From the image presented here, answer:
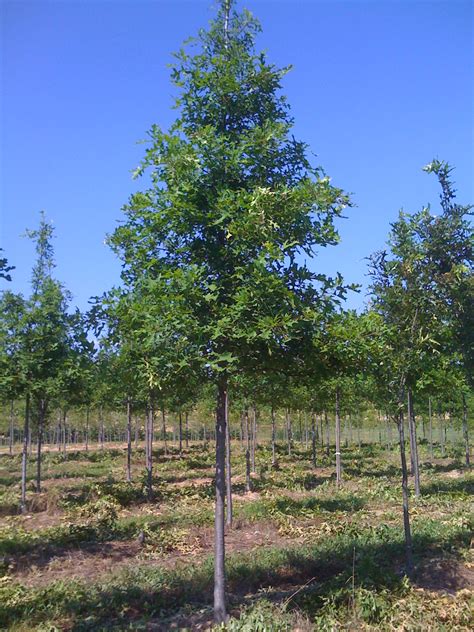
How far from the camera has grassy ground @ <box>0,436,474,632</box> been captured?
257 inches

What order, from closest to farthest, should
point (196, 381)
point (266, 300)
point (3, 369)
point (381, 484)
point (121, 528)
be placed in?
point (266, 300), point (196, 381), point (121, 528), point (3, 369), point (381, 484)

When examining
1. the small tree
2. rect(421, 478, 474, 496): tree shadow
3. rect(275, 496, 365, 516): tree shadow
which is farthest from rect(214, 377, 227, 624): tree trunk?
rect(421, 478, 474, 496): tree shadow

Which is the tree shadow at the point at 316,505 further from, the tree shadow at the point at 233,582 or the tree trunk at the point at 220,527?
the tree trunk at the point at 220,527

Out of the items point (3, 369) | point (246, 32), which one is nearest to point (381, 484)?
point (3, 369)

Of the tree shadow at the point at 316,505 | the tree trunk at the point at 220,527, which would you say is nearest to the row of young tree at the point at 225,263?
the tree trunk at the point at 220,527

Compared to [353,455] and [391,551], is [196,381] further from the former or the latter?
[353,455]

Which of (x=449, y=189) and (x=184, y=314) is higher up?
(x=449, y=189)

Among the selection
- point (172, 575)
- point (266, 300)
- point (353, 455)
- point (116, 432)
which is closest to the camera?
point (266, 300)

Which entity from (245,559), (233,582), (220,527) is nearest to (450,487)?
(245,559)

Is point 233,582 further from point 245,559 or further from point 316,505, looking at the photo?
point 316,505

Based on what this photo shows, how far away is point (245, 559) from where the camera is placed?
9234 millimetres

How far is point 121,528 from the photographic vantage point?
1245cm

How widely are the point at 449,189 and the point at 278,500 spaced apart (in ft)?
32.8

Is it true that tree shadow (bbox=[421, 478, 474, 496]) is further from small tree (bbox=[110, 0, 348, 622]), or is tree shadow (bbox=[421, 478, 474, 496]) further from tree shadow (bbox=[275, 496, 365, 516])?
small tree (bbox=[110, 0, 348, 622])
